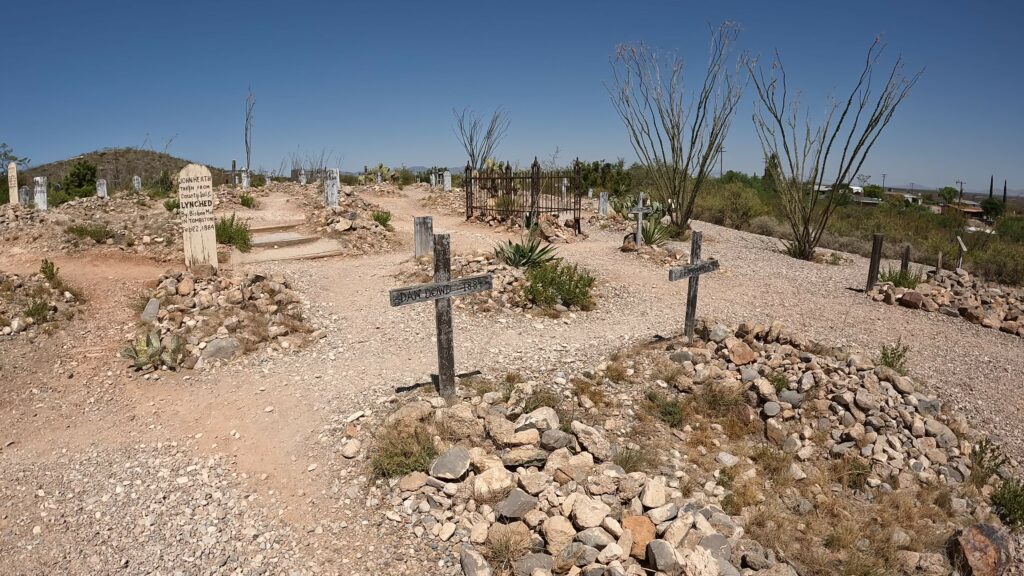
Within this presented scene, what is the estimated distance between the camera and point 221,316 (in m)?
7.02

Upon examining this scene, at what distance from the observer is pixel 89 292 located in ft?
25.6

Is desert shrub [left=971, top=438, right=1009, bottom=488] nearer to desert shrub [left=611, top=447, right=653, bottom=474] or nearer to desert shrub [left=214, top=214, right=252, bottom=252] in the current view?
desert shrub [left=611, top=447, right=653, bottom=474]

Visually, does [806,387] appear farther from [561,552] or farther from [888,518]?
[561,552]

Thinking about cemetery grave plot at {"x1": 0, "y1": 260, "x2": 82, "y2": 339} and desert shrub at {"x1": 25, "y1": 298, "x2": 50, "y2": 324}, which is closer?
cemetery grave plot at {"x1": 0, "y1": 260, "x2": 82, "y2": 339}

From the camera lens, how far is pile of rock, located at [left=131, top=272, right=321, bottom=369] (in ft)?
21.0

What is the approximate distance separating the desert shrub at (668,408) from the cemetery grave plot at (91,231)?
333 inches

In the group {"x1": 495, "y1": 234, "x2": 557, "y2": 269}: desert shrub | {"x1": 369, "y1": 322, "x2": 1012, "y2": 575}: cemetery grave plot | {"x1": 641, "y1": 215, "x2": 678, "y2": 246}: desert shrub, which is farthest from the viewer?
{"x1": 641, "y1": 215, "x2": 678, "y2": 246}: desert shrub

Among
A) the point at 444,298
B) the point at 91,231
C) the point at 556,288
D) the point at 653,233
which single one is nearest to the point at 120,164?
the point at 91,231

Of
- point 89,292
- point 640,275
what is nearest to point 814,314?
point 640,275

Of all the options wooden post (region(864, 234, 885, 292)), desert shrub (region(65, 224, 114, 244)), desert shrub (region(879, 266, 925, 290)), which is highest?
desert shrub (region(65, 224, 114, 244))

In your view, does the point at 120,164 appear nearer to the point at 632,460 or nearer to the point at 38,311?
the point at 38,311

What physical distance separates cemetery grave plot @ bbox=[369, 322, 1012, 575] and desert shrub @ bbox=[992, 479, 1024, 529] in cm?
12

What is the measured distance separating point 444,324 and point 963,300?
31.5 ft

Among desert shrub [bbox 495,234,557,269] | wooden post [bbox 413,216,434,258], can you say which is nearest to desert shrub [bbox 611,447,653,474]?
desert shrub [bbox 495,234,557,269]
